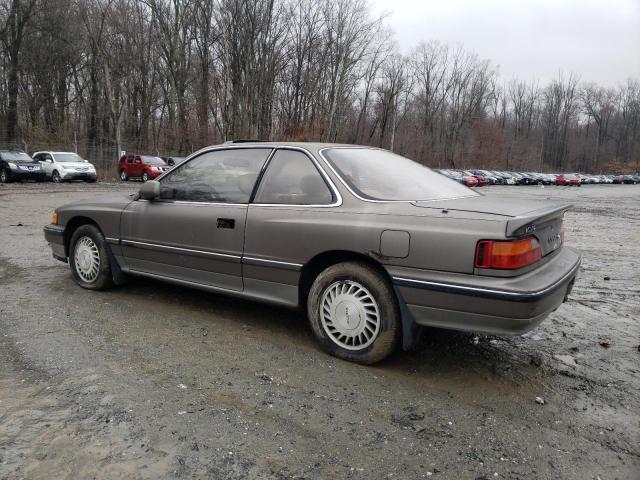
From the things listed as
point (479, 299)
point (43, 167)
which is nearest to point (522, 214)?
point (479, 299)

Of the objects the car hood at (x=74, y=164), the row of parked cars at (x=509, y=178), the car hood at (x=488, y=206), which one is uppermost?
the row of parked cars at (x=509, y=178)

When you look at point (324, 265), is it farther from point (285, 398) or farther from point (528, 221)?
point (528, 221)

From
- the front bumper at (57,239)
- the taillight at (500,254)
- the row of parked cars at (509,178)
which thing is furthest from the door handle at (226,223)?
the row of parked cars at (509,178)

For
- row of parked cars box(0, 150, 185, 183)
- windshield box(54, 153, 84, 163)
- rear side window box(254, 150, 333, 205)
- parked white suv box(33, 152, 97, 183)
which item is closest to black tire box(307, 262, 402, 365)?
rear side window box(254, 150, 333, 205)

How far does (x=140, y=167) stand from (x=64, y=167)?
166 inches

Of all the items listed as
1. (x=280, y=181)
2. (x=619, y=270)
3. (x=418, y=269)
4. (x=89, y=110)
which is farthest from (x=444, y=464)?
(x=89, y=110)

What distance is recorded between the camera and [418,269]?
302 cm

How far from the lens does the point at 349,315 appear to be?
3350mm

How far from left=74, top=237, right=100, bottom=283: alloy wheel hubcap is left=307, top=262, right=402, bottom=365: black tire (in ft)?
8.18

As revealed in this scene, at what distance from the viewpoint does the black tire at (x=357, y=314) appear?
10.5 ft

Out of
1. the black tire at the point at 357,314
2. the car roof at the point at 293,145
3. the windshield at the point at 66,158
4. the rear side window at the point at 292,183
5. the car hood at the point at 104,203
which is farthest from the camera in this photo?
the windshield at the point at 66,158

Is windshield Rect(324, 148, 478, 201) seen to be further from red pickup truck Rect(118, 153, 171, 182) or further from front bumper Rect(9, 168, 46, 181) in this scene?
red pickup truck Rect(118, 153, 171, 182)

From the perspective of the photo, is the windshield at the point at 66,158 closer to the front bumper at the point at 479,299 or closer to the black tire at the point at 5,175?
the black tire at the point at 5,175

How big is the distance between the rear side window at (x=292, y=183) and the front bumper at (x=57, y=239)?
101 inches
